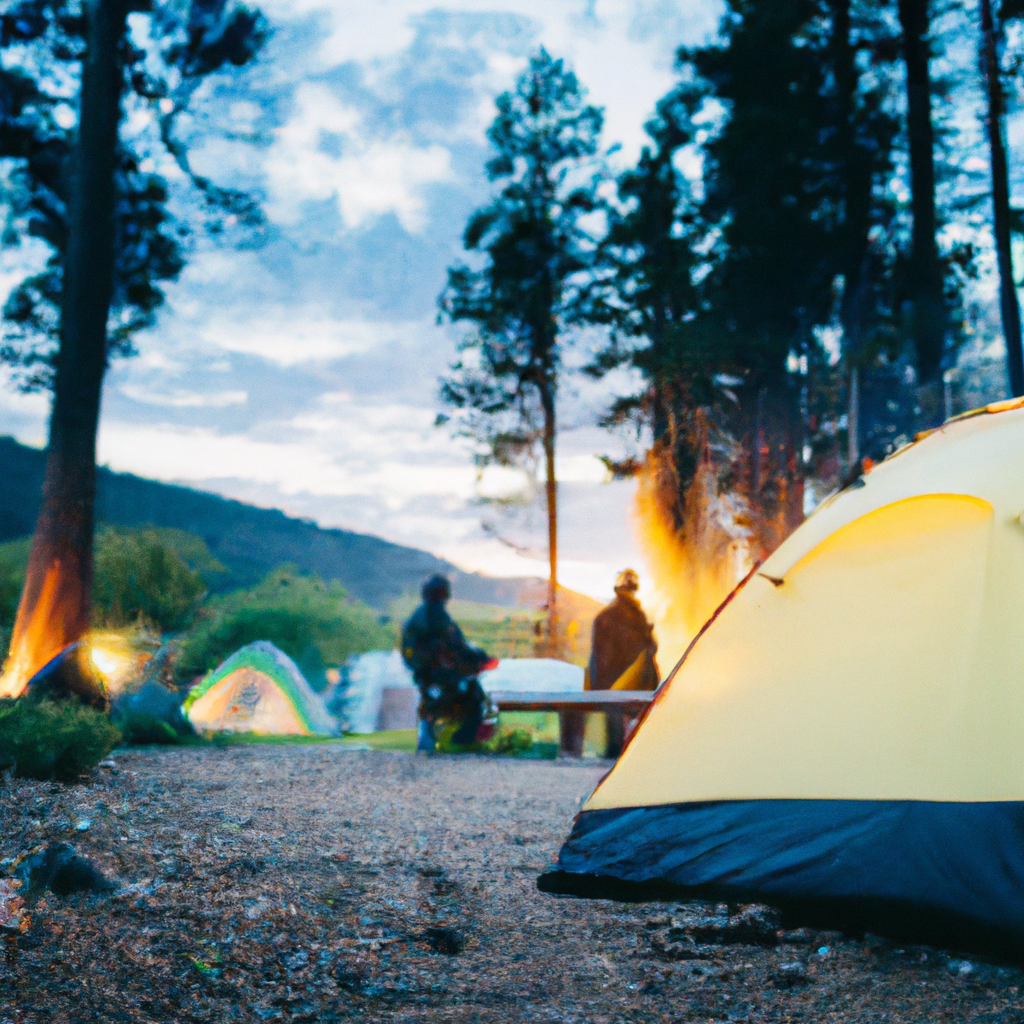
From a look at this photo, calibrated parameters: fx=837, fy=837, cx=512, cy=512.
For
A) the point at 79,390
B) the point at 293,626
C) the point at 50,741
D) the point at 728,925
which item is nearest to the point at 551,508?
the point at 293,626

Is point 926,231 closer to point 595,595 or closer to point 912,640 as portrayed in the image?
point 595,595

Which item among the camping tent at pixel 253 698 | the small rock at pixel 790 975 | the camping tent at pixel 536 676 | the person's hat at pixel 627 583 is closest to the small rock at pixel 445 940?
the small rock at pixel 790 975

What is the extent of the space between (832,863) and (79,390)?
332 inches

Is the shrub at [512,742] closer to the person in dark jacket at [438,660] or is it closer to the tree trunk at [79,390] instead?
the person in dark jacket at [438,660]

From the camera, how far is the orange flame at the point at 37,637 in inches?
318

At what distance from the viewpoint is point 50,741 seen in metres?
3.98

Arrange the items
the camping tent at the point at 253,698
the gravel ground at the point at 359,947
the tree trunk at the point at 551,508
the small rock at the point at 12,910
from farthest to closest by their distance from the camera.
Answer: the tree trunk at the point at 551,508
the camping tent at the point at 253,698
the small rock at the point at 12,910
the gravel ground at the point at 359,947

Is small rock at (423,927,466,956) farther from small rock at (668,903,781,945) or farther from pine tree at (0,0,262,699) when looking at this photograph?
pine tree at (0,0,262,699)

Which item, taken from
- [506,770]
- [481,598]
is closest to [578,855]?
[506,770]

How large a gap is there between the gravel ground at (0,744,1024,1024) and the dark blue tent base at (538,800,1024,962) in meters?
0.10

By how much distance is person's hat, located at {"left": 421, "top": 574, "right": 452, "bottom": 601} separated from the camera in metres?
8.19

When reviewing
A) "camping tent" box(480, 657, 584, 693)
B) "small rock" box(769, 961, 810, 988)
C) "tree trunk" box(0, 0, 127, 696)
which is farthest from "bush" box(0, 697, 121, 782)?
"camping tent" box(480, 657, 584, 693)

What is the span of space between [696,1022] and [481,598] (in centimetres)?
4376

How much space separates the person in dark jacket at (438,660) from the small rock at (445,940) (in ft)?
16.8
